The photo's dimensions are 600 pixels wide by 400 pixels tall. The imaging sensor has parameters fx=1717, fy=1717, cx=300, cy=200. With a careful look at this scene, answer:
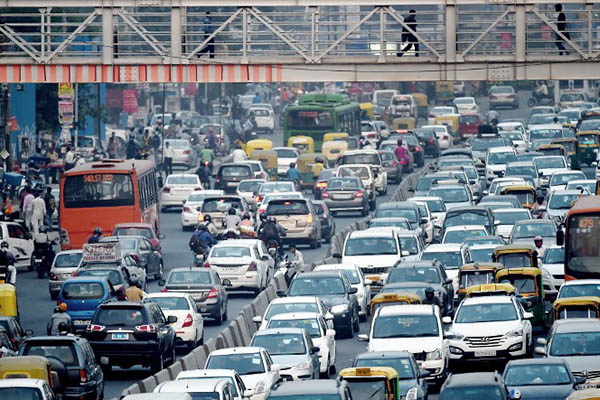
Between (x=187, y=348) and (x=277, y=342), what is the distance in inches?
218

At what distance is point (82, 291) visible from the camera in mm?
34062

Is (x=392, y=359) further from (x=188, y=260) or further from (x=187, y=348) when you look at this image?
(x=188, y=260)

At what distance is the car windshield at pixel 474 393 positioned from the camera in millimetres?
22688

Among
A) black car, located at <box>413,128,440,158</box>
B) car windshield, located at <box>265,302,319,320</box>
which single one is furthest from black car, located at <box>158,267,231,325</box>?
black car, located at <box>413,128,440,158</box>

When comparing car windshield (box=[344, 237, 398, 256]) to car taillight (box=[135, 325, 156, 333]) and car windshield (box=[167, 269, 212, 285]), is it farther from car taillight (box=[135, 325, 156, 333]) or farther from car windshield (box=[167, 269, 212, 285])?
car taillight (box=[135, 325, 156, 333])

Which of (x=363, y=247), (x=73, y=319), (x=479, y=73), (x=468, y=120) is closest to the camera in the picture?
(x=73, y=319)

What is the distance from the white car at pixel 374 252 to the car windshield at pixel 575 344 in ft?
41.6

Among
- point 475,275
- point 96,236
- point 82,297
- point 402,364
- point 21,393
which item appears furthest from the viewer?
point 96,236

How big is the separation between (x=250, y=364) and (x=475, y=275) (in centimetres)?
1116

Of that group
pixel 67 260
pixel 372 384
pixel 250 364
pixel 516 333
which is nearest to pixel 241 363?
pixel 250 364

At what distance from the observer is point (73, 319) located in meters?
33.8

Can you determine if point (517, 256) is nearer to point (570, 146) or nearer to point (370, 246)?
point (370, 246)

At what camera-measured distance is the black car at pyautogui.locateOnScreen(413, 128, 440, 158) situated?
83250 millimetres

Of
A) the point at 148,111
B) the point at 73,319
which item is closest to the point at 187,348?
the point at 73,319
